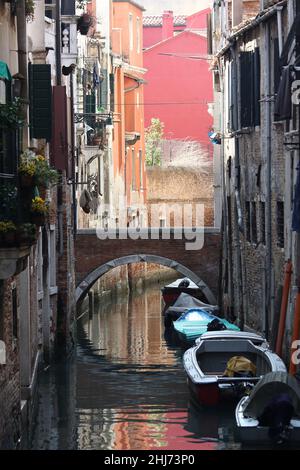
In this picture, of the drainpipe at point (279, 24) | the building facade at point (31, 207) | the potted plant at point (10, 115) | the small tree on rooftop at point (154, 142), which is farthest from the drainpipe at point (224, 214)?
the small tree on rooftop at point (154, 142)

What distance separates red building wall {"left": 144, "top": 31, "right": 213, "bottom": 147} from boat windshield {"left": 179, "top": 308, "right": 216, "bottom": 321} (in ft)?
85.0

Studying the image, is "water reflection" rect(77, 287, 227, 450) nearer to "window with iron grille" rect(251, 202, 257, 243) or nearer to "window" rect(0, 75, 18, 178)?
"window with iron grille" rect(251, 202, 257, 243)

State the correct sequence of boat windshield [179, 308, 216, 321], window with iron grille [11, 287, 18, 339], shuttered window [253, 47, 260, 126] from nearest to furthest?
window with iron grille [11, 287, 18, 339]
shuttered window [253, 47, 260, 126]
boat windshield [179, 308, 216, 321]

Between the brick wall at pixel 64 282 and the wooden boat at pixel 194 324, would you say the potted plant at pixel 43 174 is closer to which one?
the brick wall at pixel 64 282

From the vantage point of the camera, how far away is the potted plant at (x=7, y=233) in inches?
516

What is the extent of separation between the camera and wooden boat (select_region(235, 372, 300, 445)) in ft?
51.9

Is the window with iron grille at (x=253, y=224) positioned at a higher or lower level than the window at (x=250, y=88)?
lower

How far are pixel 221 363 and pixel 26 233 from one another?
9.52 metres

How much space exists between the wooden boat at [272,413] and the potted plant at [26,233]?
156 inches

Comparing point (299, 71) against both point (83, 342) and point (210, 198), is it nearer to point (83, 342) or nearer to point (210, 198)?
point (83, 342)

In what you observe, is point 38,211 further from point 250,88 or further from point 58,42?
point 250,88

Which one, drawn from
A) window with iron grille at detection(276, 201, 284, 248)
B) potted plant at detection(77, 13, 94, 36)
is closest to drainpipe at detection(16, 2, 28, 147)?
window with iron grille at detection(276, 201, 284, 248)

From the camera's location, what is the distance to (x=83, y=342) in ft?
101

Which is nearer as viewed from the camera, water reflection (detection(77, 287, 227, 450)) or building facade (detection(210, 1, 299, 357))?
water reflection (detection(77, 287, 227, 450))
